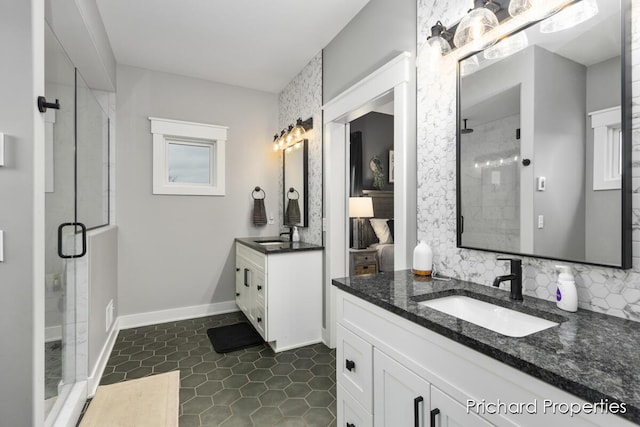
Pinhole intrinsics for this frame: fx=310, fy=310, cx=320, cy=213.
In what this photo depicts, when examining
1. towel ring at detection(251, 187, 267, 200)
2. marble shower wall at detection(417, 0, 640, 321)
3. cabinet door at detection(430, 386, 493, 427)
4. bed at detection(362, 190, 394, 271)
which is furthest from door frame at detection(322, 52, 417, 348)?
towel ring at detection(251, 187, 267, 200)

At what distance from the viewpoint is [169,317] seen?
3.46m

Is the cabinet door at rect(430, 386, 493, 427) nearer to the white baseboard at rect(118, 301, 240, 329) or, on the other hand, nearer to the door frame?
the door frame

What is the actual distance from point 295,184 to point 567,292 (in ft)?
8.94

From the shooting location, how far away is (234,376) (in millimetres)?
2309

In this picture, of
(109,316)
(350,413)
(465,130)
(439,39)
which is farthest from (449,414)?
(109,316)

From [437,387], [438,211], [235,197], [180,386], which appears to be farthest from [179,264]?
[437,387]

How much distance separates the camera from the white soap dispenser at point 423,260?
1.63 m

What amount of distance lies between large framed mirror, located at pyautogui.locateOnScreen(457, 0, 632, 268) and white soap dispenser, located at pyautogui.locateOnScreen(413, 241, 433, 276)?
0.18 meters

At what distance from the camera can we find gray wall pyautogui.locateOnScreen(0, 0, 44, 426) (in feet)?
3.76

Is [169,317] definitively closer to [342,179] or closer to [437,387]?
[342,179]

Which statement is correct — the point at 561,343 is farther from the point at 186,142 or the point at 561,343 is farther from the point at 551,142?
the point at 186,142

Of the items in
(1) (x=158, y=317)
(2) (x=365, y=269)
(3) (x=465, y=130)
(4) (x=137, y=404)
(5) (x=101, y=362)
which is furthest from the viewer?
(2) (x=365, y=269)

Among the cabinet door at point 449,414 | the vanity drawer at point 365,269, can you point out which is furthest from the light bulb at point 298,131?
the cabinet door at point 449,414

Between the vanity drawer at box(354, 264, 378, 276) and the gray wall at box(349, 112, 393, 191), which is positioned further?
the gray wall at box(349, 112, 393, 191)
